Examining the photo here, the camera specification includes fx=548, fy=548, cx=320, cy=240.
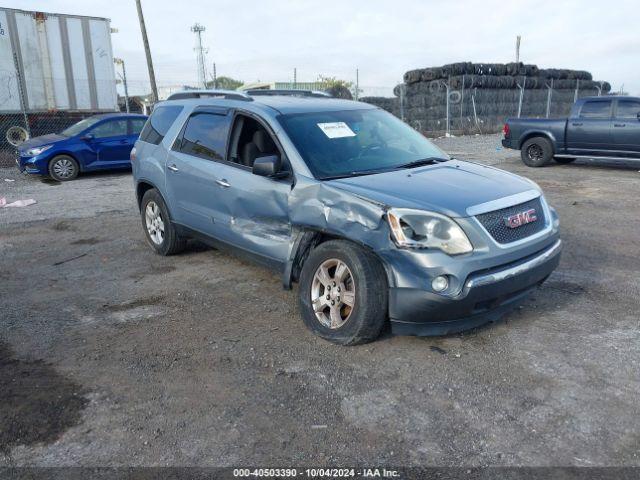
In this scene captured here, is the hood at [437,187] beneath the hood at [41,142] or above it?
above

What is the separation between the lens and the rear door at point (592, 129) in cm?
1204

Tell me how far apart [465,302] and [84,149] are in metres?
11.2

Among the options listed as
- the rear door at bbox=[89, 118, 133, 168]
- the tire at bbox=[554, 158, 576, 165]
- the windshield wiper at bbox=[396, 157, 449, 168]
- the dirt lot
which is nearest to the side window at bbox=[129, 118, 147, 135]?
the rear door at bbox=[89, 118, 133, 168]

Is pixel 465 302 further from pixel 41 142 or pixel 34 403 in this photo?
pixel 41 142

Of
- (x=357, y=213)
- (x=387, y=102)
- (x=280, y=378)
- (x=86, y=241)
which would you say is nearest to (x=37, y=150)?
(x=86, y=241)

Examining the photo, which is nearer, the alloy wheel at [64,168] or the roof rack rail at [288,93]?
the roof rack rail at [288,93]

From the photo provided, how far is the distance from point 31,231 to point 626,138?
11.6 m

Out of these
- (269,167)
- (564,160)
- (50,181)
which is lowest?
(50,181)

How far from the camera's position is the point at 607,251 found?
6086mm

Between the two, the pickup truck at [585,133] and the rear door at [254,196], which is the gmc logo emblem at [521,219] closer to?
the rear door at [254,196]

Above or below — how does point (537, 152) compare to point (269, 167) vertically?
below

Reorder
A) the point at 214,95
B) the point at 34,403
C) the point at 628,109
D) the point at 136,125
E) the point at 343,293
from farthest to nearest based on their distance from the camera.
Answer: the point at 136,125
the point at 628,109
the point at 214,95
the point at 343,293
the point at 34,403

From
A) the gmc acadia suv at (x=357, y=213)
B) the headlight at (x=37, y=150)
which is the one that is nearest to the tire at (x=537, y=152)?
the gmc acadia suv at (x=357, y=213)

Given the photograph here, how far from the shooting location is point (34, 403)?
3213 mm
